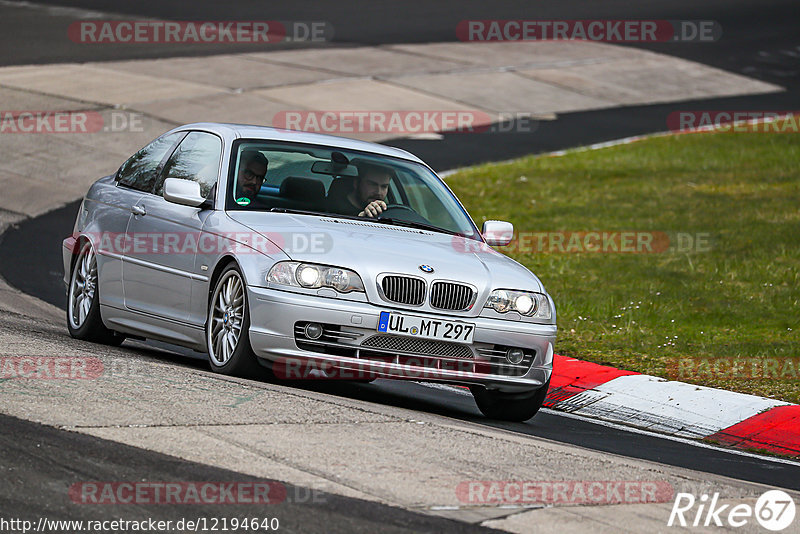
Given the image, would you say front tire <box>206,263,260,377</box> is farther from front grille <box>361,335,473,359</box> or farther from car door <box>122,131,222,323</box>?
front grille <box>361,335,473,359</box>

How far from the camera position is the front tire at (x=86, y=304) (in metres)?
9.43

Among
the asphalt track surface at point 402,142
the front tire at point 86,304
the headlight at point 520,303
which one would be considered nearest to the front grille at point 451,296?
the headlight at point 520,303

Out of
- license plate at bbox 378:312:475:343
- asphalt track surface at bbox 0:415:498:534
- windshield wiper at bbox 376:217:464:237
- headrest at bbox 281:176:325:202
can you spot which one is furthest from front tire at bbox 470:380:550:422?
asphalt track surface at bbox 0:415:498:534

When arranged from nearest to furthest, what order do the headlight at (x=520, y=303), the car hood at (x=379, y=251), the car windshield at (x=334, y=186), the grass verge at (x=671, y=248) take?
the car hood at (x=379, y=251)
the headlight at (x=520, y=303)
the car windshield at (x=334, y=186)
the grass verge at (x=671, y=248)

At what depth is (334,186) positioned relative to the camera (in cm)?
877

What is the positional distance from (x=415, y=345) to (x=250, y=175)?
1750 millimetres

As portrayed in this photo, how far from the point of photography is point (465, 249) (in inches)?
332

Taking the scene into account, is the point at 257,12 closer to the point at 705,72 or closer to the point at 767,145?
the point at 705,72

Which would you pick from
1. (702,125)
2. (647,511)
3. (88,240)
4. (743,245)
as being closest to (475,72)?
(702,125)

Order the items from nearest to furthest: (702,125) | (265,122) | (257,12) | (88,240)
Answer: (88,240)
(265,122)
(702,125)
(257,12)

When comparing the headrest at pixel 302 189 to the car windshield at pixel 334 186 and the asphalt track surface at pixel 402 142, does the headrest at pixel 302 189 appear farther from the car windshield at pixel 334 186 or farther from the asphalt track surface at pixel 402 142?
the asphalt track surface at pixel 402 142

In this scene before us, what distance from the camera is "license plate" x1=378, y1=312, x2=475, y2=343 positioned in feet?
24.9

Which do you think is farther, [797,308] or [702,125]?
[702,125]

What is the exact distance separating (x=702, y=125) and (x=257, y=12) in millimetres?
12476
